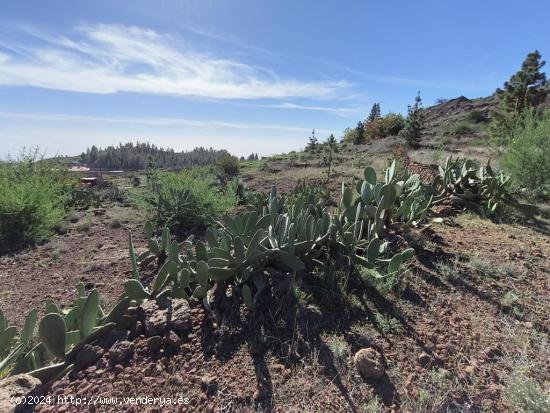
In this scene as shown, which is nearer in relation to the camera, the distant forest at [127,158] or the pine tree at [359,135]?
the pine tree at [359,135]

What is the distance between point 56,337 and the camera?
6.92ft

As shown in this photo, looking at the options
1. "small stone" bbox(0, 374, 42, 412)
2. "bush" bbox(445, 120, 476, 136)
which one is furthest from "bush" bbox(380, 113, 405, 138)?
"small stone" bbox(0, 374, 42, 412)

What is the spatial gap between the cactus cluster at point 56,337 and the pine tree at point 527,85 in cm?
2765

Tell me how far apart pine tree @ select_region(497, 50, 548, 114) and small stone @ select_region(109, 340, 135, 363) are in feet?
90.5

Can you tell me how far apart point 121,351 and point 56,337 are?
40cm

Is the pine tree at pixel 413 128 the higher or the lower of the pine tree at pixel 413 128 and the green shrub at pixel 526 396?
the higher

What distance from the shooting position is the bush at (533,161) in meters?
7.42

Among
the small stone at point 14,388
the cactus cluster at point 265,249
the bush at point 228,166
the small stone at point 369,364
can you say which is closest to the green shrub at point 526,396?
the small stone at point 369,364

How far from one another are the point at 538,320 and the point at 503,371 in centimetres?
87

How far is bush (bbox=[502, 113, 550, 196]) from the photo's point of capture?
292 inches

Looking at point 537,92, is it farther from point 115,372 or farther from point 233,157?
point 115,372

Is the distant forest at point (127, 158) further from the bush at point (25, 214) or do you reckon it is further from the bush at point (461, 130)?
the bush at point (25, 214)

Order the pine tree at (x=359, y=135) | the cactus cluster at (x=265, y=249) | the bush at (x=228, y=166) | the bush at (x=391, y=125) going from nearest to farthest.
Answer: the cactus cluster at (x=265, y=249), the bush at (x=228, y=166), the bush at (x=391, y=125), the pine tree at (x=359, y=135)

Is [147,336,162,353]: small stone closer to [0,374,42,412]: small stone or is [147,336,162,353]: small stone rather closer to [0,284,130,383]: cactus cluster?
[0,284,130,383]: cactus cluster
